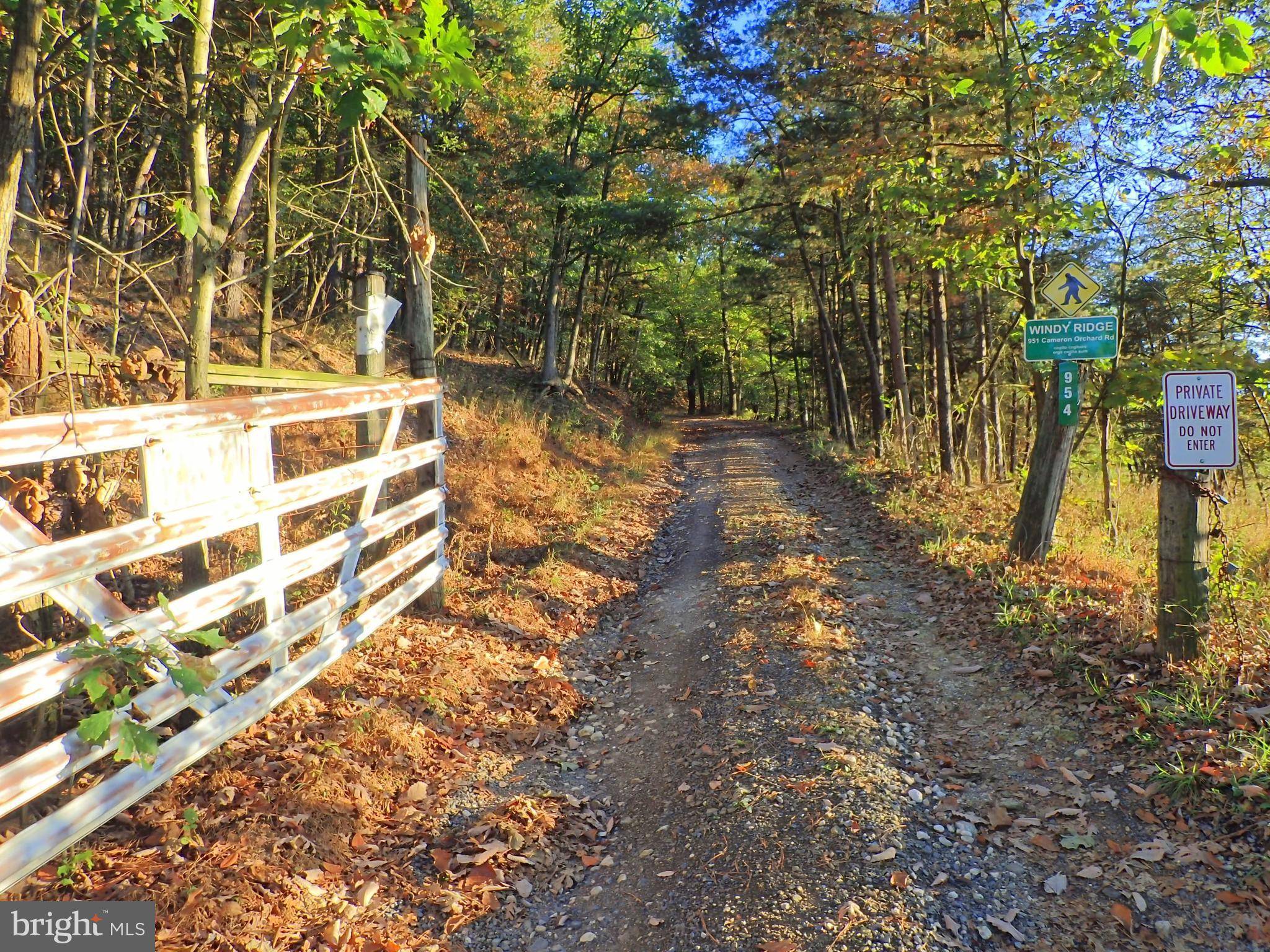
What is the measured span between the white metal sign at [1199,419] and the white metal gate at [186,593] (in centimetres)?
541

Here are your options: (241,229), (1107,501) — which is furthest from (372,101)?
(1107,501)

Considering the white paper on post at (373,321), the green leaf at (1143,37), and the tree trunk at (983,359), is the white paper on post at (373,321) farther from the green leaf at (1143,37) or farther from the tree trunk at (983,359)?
the tree trunk at (983,359)

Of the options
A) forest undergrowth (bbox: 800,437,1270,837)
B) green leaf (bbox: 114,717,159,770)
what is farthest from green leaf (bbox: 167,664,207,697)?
forest undergrowth (bbox: 800,437,1270,837)

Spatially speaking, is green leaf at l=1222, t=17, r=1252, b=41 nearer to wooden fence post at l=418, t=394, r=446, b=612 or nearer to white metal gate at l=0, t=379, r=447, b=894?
white metal gate at l=0, t=379, r=447, b=894

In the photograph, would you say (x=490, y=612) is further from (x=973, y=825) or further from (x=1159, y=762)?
(x=1159, y=762)

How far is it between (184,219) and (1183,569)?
6.55m

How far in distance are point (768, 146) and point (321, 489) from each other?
51.4ft

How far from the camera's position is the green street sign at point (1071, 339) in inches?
301

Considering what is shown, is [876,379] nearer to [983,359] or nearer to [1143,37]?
[983,359]

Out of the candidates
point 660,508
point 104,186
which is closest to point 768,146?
point 660,508

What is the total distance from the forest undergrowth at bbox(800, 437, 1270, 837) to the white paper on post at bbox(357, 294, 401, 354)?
18.5ft

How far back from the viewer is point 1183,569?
5.46m

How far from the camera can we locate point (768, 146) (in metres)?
17.6

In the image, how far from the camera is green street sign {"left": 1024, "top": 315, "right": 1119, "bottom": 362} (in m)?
7.65
